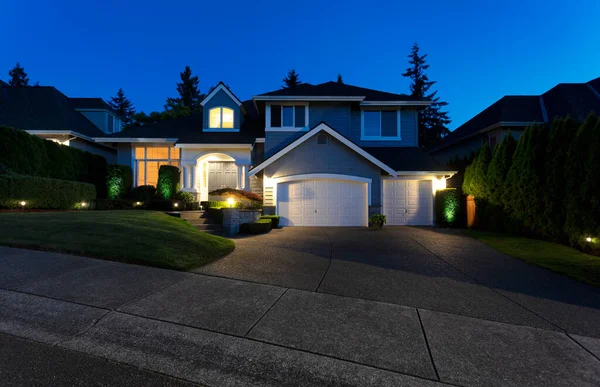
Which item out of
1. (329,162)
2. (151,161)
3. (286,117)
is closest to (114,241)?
(329,162)

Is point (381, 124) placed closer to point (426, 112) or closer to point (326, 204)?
point (326, 204)

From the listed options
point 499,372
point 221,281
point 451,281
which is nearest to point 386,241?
point 451,281

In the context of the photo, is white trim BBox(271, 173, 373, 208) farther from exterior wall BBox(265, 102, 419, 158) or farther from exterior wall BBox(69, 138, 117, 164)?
exterior wall BBox(69, 138, 117, 164)

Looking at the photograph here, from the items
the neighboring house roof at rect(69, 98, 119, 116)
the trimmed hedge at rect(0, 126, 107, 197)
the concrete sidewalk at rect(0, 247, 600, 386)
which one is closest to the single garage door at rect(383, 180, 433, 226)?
the concrete sidewalk at rect(0, 247, 600, 386)

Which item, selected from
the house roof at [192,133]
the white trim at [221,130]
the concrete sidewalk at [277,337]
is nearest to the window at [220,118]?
the white trim at [221,130]

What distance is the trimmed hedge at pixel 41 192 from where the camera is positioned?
10555mm

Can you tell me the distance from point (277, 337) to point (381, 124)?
16.2 metres

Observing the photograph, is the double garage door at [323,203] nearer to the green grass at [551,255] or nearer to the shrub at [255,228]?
the shrub at [255,228]

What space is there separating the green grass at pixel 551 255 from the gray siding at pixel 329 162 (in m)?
5.26

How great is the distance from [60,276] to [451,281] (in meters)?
7.00

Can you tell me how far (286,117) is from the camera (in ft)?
55.5

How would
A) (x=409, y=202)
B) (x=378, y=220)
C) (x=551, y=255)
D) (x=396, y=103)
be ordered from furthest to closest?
(x=396, y=103) < (x=409, y=202) < (x=378, y=220) < (x=551, y=255)

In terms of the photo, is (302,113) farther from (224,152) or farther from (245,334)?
(245,334)

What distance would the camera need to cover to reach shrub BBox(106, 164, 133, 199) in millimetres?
16297
